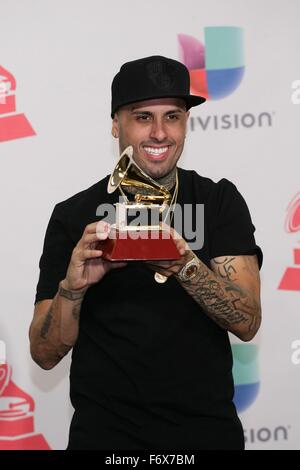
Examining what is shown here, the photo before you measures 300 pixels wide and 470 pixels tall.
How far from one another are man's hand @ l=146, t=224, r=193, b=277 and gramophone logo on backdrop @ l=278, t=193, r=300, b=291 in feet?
4.27

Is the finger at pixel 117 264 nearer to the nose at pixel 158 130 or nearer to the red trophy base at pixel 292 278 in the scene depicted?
the nose at pixel 158 130

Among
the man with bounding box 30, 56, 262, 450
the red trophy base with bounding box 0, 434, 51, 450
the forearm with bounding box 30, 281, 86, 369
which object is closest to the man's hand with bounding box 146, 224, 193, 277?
the man with bounding box 30, 56, 262, 450

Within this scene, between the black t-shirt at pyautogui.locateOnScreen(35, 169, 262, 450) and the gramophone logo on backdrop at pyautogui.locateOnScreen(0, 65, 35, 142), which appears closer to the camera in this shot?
the black t-shirt at pyautogui.locateOnScreen(35, 169, 262, 450)

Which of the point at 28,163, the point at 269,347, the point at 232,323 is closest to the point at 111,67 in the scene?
the point at 28,163

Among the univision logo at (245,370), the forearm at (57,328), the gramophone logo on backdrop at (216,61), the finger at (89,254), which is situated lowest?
the univision logo at (245,370)

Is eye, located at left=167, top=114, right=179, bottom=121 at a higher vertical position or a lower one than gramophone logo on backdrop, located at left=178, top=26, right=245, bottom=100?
lower

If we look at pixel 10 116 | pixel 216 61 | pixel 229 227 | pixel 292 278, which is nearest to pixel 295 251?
pixel 292 278

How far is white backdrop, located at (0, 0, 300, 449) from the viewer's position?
2.84 m

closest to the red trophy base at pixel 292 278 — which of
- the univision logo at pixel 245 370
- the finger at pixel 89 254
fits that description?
→ the univision logo at pixel 245 370

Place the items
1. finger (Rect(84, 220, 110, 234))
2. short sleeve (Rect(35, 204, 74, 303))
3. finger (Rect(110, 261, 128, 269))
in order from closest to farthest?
finger (Rect(84, 220, 110, 234)) → finger (Rect(110, 261, 128, 269)) → short sleeve (Rect(35, 204, 74, 303))

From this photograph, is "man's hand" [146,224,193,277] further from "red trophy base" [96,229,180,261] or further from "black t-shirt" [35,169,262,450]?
"black t-shirt" [35,169,262,450]

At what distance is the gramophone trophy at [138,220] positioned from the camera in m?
1.62

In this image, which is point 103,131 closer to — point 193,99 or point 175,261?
point 193,99

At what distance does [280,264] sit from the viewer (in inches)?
114
